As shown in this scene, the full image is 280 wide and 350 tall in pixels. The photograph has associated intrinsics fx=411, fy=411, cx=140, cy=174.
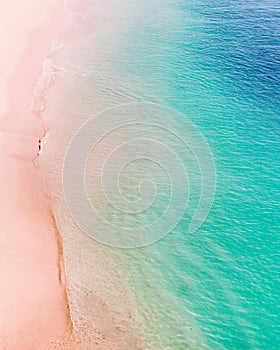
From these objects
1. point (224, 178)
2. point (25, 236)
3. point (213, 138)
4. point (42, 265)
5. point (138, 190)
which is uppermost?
point (213, 138)

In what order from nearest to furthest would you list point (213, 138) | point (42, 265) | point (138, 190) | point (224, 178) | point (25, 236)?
point (42, 265) < point (25, 236) < point (138, 190) < point (224, 178) < point (213, 138)

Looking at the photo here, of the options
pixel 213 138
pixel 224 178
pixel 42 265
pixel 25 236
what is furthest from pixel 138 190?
pixel 213 138

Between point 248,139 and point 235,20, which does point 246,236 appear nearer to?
point 248,139

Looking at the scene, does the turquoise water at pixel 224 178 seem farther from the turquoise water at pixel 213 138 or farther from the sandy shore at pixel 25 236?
the sandy shore at pixel 25 236

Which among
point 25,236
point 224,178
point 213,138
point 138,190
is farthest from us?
point 213,138

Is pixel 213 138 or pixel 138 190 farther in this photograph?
pixel 213 138

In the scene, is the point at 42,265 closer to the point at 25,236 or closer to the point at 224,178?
the point at 25,236

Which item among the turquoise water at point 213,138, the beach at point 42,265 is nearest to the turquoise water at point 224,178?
the turquoise water at point 213,138

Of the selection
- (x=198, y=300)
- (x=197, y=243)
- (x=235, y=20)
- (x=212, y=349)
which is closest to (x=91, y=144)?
(x=197, y=243)
